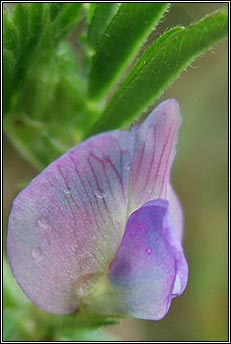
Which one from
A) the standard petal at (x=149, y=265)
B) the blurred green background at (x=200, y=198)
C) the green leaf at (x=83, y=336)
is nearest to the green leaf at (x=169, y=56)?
the standard petal at (x=149, y=265)

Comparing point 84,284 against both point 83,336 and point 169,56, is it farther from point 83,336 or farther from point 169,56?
point 83,336

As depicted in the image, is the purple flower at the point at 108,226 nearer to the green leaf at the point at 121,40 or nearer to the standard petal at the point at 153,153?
the standard petal at the point at 153,153

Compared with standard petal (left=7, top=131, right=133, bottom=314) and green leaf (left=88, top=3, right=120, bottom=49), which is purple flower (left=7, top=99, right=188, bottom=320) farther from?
green leaf (left=88, top=3, right=120, bottom=49)

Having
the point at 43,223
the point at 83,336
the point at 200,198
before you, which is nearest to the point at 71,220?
the point at 43,223

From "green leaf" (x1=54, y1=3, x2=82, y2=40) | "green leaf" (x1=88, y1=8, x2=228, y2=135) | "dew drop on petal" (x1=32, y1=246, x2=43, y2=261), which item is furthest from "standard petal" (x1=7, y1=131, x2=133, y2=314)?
"green leaf" (x1=54, y1=3, x2=82, y2=40)

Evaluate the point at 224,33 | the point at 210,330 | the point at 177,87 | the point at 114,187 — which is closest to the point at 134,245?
the point at 114,187

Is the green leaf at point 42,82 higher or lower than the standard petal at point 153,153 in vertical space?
higher
